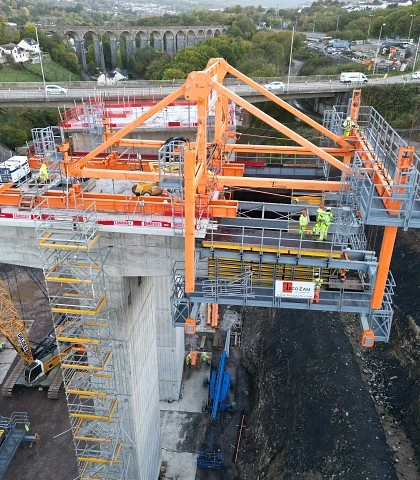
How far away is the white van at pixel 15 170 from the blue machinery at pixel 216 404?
16096 millimetres

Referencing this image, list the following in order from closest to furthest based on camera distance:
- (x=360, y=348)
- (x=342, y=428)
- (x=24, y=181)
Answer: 1. (x=24, y=181)
2. (x=342, y=428)
3. (x=360, y=348)

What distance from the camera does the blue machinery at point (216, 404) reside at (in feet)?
78.5

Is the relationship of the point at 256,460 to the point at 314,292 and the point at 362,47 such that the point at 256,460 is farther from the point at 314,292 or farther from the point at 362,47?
the point at 362,47

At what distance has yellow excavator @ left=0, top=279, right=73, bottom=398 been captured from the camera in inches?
1133

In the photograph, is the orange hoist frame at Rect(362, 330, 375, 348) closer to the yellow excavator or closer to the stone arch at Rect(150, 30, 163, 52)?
the yellow excavator

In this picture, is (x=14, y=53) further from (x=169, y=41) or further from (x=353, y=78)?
(x=353, y=78)

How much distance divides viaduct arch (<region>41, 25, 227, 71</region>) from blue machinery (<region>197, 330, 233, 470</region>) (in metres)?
109

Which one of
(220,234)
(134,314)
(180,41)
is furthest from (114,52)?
(220,234)

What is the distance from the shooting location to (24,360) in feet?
98.8

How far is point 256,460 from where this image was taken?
2416cm

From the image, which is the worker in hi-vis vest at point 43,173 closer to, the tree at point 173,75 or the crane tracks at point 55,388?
the crane tracks at point 55,388

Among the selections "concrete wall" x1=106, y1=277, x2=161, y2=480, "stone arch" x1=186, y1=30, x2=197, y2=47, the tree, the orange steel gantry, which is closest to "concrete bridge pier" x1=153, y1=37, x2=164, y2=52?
"stone arch" x1=186, y1=30, x2=197, y2=47

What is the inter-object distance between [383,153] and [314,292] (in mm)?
6387

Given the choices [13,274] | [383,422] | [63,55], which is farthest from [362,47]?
[383,422]
